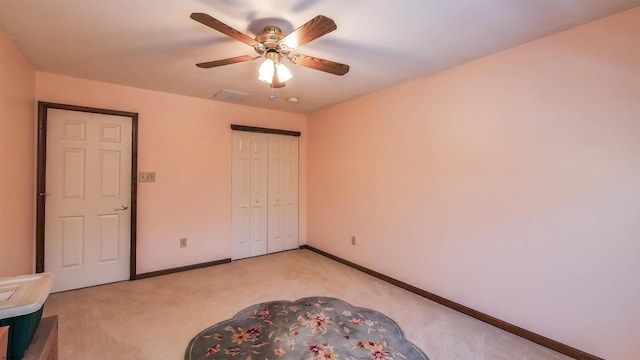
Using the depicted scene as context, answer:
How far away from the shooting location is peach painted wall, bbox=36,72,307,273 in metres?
3.38

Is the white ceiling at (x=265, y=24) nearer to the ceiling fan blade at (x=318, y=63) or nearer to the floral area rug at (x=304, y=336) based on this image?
the ceiling fan blade at (x=318, y=63)

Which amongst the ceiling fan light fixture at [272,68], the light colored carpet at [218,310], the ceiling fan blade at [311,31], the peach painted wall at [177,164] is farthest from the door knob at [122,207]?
the ceiling fan blade at [311,31]

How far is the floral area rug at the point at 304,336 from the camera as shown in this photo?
204 cm

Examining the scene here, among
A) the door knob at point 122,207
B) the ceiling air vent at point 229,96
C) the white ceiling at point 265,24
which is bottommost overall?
the door knob at point 122,207

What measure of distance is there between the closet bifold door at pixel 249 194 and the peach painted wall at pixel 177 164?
0.41 ft

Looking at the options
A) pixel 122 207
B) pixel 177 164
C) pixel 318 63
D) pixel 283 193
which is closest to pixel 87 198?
pixel 122 207

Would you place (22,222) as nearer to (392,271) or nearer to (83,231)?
(83,231)

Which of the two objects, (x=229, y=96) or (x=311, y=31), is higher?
(x=229, y=96)

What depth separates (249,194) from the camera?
4379mm

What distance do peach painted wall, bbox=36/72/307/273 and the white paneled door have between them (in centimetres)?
17

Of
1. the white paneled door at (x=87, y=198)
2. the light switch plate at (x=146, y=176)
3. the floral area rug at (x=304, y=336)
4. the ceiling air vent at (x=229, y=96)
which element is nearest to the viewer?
the floral area rug at (x=304, y=336)

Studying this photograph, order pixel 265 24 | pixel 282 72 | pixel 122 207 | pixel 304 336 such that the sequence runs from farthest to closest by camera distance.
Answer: pixel 122 207, pixel 304 336, pixel 282 72, pixel 265 24

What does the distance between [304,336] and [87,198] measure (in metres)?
2.92

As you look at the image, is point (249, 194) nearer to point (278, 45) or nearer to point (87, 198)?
point (87, 198)
